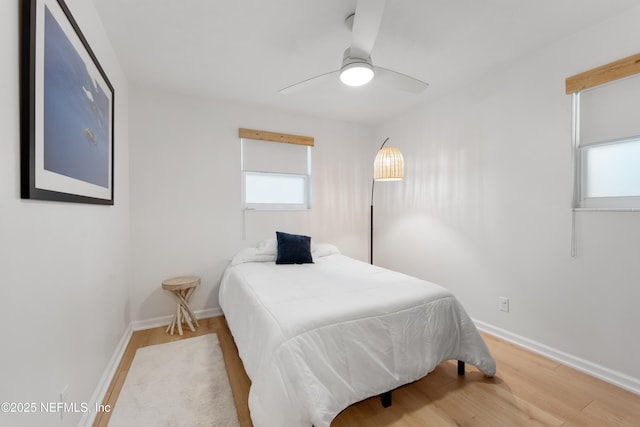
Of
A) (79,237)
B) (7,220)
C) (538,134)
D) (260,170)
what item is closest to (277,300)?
(79,237)

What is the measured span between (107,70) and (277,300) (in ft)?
6.96

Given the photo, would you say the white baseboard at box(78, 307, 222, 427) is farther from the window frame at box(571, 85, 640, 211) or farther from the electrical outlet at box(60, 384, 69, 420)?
the window frame at box(571, 85, 640, 211)

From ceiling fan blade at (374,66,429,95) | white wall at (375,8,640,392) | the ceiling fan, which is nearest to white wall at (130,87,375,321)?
the ceiling fan

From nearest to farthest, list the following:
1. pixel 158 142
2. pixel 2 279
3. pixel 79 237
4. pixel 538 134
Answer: pixel 2 279, pixel 79 237, pixel 538 134, pixel 158 142

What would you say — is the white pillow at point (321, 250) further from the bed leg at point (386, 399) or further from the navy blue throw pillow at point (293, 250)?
the bed leg at point (386, 399)

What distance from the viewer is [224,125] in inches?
129

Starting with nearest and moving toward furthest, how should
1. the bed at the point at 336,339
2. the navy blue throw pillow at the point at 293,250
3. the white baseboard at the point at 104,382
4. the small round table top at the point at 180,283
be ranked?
the bed at the point at 336,339 → the white baseboard at the point at 104,382 → the small round table top at the point at 180,283 → the navy blue throw pillow at the point at 293,250

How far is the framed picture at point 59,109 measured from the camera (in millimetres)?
988

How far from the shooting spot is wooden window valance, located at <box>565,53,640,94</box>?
5.89ft

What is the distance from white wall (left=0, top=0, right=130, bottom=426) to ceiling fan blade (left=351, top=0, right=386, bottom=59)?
139 cm

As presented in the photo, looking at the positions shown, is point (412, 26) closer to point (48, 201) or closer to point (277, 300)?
point (277, 300)

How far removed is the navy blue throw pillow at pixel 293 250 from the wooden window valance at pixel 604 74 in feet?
8.66

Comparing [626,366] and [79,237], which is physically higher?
[79,237]

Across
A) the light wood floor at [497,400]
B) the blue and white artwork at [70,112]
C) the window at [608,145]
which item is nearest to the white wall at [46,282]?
the blue and white artwork at [70,112]
